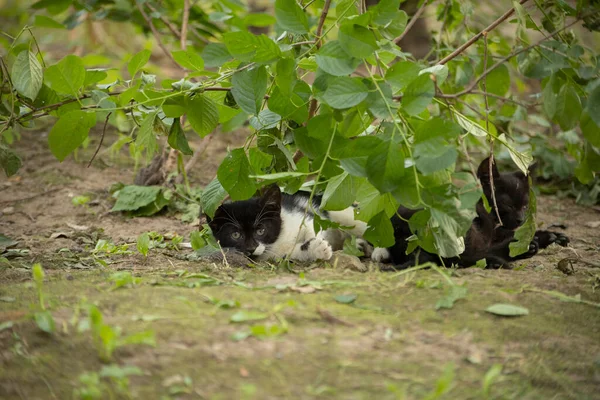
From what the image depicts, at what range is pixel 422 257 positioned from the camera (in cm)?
350

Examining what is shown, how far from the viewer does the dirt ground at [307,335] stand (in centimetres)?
183

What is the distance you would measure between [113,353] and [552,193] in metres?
4.92

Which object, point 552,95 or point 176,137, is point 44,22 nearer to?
point 176,137

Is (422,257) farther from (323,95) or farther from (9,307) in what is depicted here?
(9,307)

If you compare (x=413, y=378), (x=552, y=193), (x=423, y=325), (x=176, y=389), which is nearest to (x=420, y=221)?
(x=423, y=325)

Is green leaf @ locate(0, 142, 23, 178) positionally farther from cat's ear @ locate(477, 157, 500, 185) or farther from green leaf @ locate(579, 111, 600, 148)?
green leaf @ locate(579, 111, 600, 148)

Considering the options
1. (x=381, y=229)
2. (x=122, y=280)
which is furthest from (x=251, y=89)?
(x=122, y=280)

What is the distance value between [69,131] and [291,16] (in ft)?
4.03

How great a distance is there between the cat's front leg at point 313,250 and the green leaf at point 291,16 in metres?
1.38

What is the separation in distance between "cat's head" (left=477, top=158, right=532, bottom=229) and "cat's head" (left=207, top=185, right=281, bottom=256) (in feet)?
4.41

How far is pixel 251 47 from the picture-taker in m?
2.68

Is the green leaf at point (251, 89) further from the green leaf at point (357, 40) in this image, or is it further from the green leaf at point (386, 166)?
the green leaf at point (386, 166)

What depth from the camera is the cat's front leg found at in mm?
3648

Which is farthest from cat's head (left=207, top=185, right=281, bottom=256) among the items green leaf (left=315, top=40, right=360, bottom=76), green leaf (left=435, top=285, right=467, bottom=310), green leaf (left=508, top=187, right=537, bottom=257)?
green leaf (left=435, top=285, right=467, bottom=310)
